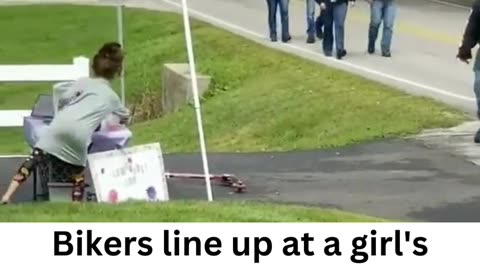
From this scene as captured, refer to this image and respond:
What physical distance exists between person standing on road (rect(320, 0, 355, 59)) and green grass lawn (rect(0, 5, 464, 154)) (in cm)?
64

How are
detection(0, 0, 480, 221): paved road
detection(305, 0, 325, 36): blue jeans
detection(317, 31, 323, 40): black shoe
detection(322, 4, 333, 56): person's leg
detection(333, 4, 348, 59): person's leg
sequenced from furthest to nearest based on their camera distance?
detection(317, 31, 323, 40): black shoe
detection(305, 0, 325, 36): blue jeans
detection(322, 4, 333, 56): person's leg
detection(333, 4, 348, 59): person's leg
detection(0, 0, 480, 221): paved road

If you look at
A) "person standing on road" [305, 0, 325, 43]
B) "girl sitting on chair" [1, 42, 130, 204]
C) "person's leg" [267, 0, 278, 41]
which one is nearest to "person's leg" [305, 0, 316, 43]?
"person standing on road" [305, 0, 325, 43]

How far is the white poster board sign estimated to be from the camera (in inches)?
399

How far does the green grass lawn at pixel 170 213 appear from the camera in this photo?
8859 mm

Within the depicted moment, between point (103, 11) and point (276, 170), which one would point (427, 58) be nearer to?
point (276, 170)

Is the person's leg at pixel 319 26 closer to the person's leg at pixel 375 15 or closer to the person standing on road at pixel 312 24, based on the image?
the person standing on road at pixel 312 24

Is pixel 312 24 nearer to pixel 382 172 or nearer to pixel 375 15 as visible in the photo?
pixel 375 15

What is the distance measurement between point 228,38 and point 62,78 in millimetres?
11955

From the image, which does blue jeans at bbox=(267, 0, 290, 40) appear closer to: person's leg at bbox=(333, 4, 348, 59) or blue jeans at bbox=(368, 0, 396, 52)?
person's leg at bbox=(333, 4, 348, 59)

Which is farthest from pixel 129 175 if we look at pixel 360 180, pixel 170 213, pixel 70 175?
pixel 360 180

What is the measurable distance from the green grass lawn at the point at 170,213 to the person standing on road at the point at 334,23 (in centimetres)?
1105

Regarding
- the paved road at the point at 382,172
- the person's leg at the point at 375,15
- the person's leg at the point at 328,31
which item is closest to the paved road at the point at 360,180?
the paved road at the point at 382,172

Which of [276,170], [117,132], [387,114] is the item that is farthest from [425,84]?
[117,132]

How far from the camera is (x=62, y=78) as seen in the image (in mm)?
13750
